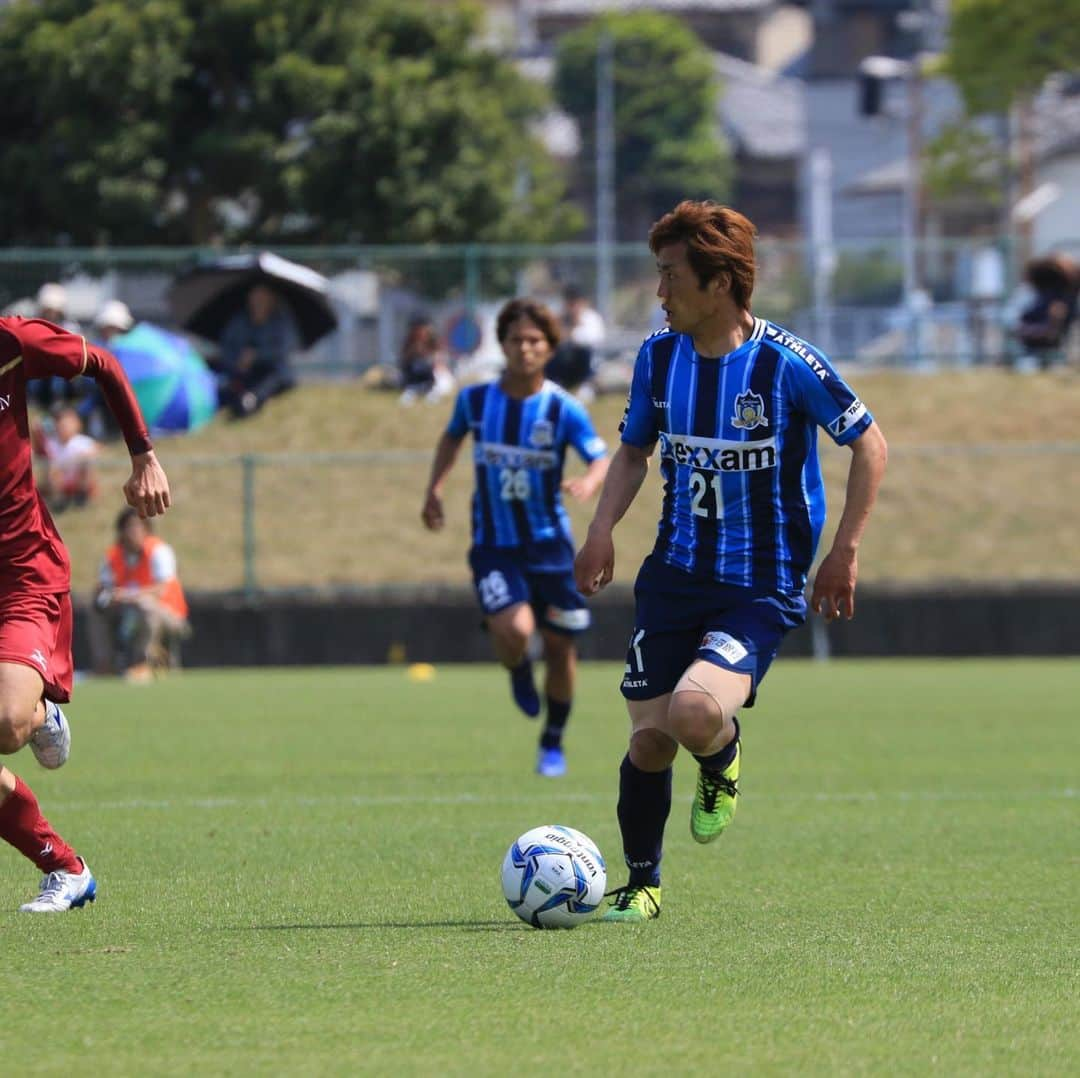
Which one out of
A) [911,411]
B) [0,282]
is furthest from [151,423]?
[911,411]

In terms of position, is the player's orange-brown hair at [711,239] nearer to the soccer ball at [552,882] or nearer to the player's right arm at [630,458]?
the player's right arm at [630,458]

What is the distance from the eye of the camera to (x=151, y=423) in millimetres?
24391

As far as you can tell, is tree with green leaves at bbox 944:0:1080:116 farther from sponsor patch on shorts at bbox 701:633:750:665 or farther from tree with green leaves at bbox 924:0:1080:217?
sponsor patch on shorts at bbox 701:633:750:665

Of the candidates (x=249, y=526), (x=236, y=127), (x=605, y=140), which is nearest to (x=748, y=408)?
(x=249, y=526)

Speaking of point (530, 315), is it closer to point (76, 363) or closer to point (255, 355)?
point (76, 363)

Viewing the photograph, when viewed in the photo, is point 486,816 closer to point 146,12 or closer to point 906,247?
point 906,247

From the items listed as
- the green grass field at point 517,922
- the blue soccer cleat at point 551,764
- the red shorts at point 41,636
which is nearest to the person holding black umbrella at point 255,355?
the green grass field at point 517,922

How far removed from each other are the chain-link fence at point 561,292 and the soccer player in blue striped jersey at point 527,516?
1559cm

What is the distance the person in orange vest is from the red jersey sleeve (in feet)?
38.3

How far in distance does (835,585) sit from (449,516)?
17.4 m

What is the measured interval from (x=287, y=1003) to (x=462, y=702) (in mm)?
10512

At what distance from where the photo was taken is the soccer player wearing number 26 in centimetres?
613

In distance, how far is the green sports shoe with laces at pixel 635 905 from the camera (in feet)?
20.2

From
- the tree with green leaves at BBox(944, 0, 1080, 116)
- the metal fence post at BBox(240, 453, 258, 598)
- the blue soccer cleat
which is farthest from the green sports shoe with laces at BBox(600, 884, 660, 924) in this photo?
the tree with green leaves at BBox(944, 0, 1080, 116)
